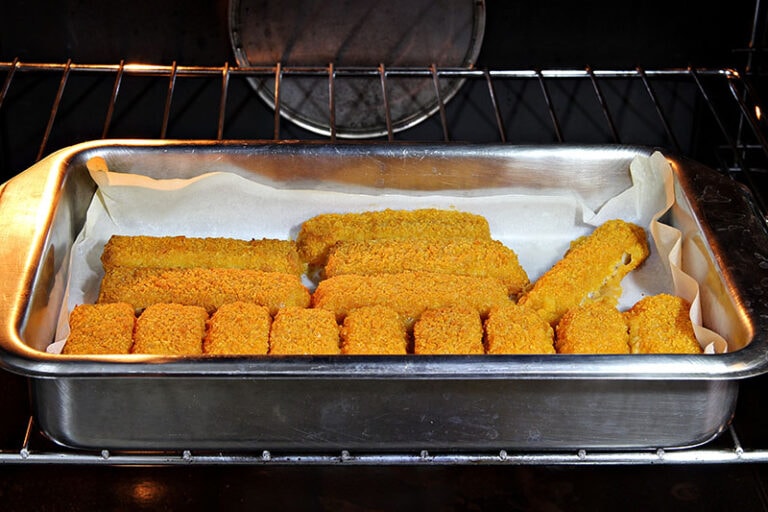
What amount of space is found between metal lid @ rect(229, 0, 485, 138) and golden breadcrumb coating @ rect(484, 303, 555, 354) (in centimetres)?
141

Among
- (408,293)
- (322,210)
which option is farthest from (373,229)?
(408,293)

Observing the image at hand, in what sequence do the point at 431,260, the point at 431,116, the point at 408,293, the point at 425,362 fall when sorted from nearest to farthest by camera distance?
the point at 425,362 < the point at 408,293 < the point at 431,260 < the point at 431,116

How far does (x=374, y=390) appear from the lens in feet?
4.71

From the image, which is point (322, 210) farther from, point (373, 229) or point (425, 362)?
point (425, 362)

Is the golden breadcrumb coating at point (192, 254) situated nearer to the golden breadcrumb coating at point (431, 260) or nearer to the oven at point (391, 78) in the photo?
the golden breadcrumb coating at point (431, 260)

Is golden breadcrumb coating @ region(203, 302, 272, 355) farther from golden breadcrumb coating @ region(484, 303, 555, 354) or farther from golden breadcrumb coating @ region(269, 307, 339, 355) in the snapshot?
golden breadcrumb coating @ region(484, 303, 555, 354)

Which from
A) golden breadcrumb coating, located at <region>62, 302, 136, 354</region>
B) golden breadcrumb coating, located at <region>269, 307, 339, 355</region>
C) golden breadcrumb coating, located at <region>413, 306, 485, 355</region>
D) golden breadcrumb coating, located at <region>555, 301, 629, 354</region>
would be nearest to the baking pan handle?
golden breadcrumb coating, located at <region>62, 302, 136, 354</region>

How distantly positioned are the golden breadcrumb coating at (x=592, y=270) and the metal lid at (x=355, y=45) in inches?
45.6

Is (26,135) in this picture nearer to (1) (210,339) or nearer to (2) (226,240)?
(2) (226,240)

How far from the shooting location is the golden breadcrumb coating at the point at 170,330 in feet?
5.34

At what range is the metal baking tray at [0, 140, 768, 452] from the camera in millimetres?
1348

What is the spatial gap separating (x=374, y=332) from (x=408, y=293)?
189mm
